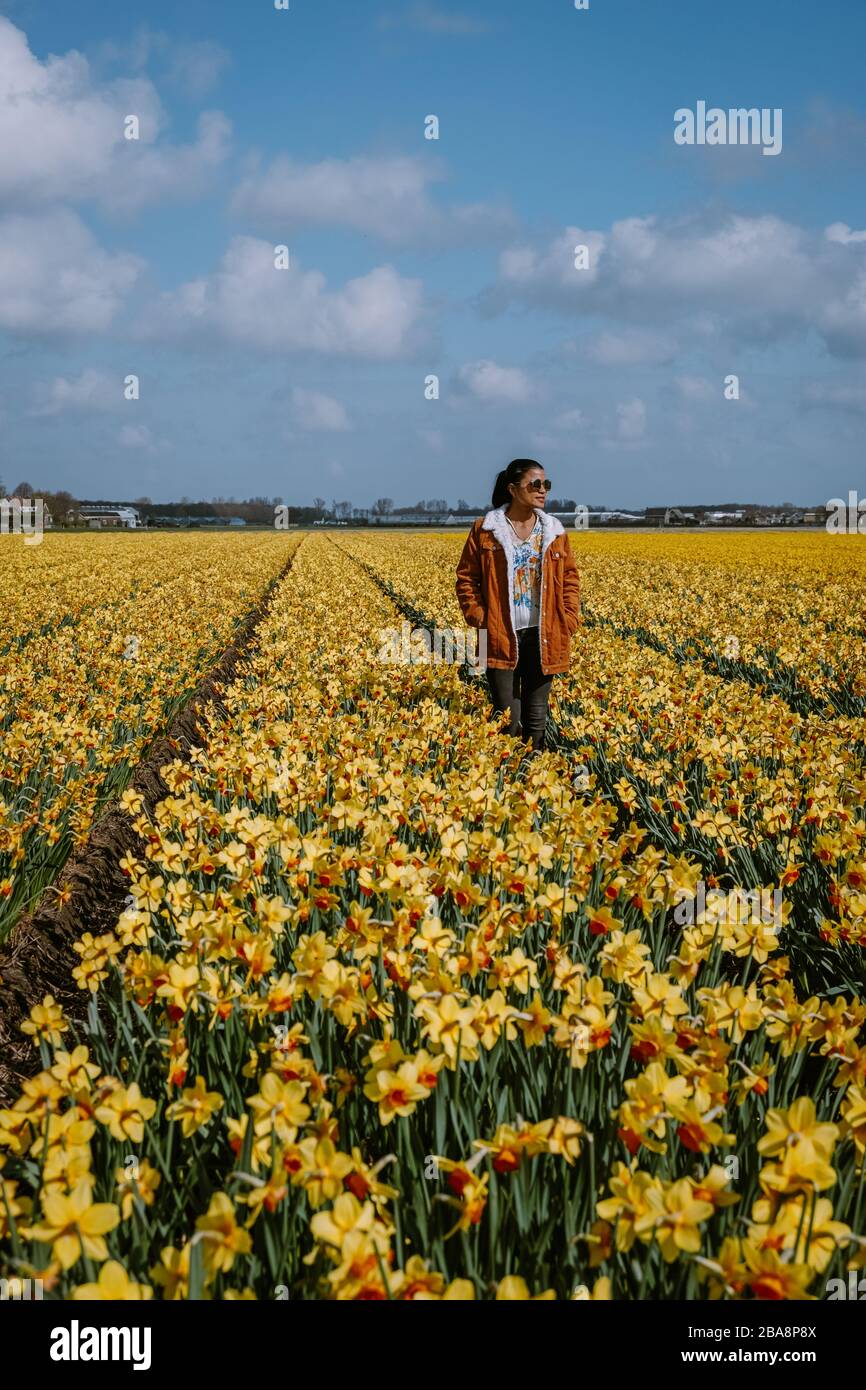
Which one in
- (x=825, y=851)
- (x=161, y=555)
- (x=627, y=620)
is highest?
(x=161, y=555)

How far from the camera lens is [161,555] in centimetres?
2964

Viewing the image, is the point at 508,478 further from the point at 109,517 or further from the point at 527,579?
the point at 109,517

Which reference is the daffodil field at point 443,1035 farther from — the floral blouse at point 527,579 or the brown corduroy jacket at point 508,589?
the floral blouse at point 527,579

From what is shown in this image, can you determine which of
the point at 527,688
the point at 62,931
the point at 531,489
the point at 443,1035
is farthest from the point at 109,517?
the point at 443,1035

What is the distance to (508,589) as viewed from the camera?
6.20 m

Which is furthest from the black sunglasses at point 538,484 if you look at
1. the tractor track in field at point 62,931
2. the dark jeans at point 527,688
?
the tractor track in field at point 62,931

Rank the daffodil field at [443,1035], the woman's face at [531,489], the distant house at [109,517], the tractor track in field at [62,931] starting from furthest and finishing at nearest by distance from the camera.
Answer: the distant house at [109,517], the woman's face at [531,489], the tractor track in field at [62,931], the daffodil field at [443,1035]

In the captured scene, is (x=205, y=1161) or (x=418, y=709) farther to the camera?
(x=418, y=709)

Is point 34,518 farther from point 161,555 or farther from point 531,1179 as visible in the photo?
point 531,1179

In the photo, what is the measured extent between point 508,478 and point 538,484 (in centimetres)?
24

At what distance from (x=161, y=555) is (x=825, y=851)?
28.9 metres

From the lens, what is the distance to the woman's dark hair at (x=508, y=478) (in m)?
5.98
